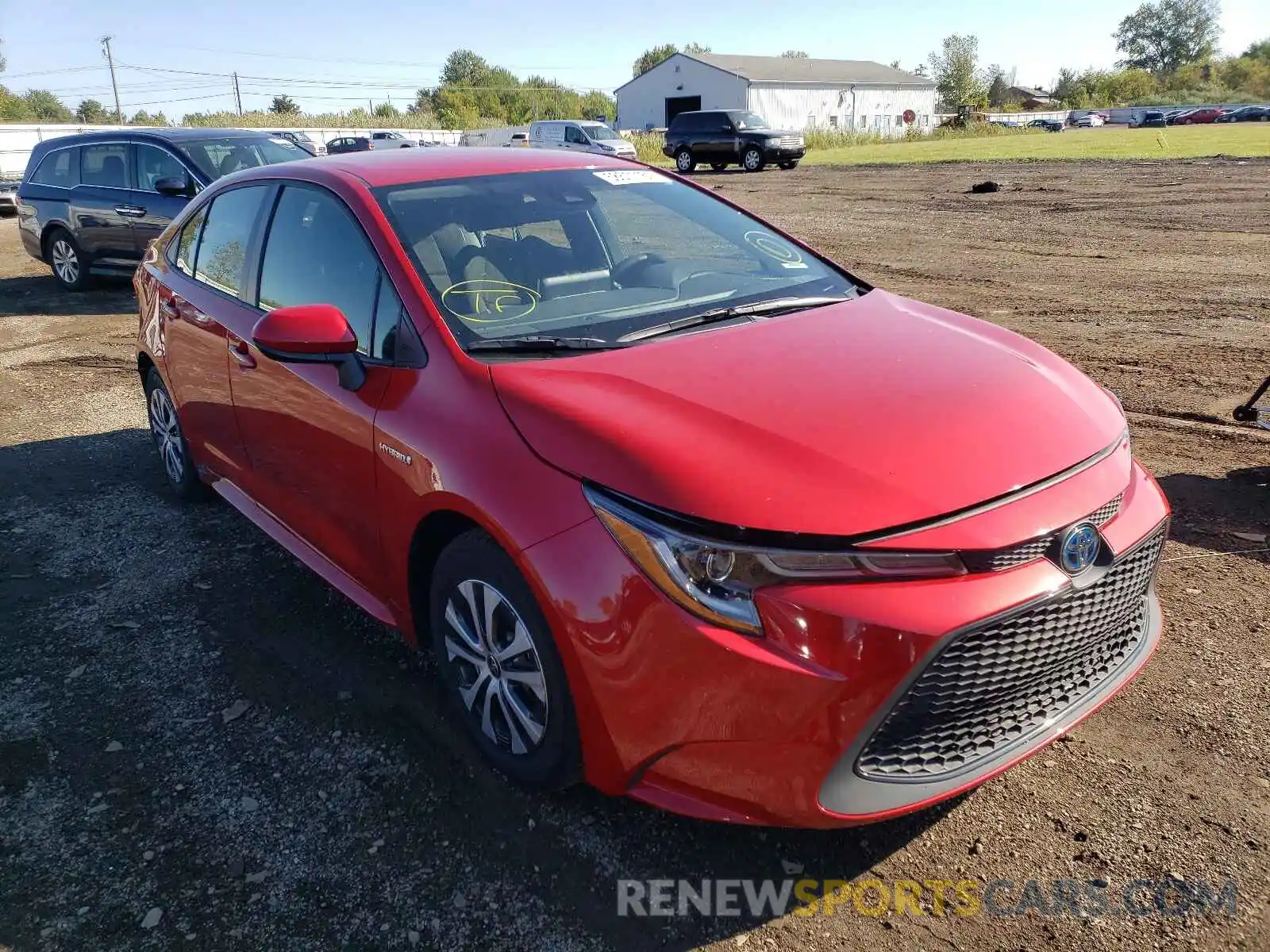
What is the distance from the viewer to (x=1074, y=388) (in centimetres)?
285

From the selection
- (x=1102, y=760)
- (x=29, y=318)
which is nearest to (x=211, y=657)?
(x=1102, y=760)

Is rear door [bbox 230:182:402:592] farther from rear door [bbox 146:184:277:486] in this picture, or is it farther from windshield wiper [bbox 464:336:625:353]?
windshield wiper [bbox 464:336:625:353]

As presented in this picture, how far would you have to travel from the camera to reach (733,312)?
126 inches

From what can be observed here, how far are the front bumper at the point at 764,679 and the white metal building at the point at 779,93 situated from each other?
6968cm

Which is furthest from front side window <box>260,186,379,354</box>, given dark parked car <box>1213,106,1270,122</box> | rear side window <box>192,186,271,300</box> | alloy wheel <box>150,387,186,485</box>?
dark parked car <box>1213,106,1270,122</box>

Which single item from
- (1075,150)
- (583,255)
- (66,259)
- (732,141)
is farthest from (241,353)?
(1075,150)

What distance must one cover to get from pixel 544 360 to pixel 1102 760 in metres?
2.05

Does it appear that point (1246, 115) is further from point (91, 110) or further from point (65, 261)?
point (91, 110)

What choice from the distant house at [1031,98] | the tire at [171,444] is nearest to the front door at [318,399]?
the tire at [171,444]

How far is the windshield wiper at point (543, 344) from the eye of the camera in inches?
112

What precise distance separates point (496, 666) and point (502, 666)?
3 centimetres

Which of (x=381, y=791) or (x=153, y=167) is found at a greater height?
(x=153, y=167)

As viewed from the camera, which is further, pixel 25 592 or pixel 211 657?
pixel 25 592

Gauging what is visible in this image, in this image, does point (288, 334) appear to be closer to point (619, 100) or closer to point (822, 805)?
point (822, 805)
